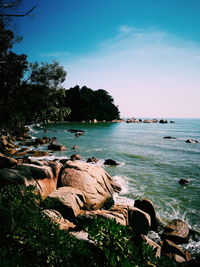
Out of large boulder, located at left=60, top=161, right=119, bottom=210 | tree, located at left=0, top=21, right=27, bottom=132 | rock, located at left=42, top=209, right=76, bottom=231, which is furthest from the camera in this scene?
tree, located at left=0, top=21, right=27, bottom=132

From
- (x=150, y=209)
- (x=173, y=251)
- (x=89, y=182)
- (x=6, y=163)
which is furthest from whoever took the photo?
(x=6, y=163)

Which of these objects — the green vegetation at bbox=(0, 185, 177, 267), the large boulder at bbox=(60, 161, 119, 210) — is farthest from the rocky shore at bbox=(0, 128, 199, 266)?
the green vegetation at bbox=(0, 185, 177, 267)

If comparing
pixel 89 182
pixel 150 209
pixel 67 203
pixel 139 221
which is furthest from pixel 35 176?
pixel 150 209

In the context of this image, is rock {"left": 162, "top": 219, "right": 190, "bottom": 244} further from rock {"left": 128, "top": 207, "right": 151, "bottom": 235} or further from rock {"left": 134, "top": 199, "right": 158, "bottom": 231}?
rock {"left": 128, "top": 207, "right": 151, "bottom": 235}

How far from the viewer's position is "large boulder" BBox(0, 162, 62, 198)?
7.53m

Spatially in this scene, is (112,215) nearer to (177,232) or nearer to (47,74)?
(177,232)

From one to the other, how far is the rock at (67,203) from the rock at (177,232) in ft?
14.6

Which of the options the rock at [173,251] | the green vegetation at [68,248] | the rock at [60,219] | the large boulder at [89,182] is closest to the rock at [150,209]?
the rock at [173,251]

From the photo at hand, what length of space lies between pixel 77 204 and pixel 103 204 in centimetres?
213

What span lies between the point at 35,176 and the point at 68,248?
21.1 feet

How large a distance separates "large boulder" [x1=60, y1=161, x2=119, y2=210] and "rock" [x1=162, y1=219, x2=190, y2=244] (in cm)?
337

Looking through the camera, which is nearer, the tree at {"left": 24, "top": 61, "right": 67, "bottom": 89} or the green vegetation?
the green vegetation

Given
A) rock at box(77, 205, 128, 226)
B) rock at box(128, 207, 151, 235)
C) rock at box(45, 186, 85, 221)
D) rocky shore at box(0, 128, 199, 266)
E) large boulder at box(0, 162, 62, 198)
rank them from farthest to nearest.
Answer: rock at box(128, 207, 151, 235) → large boulder at box(0, 162, 62, 198) → rock at box(45, 186, 85, 221) → rock at box(77, 205, 128, 226) → rocky shore at box(0, 128, 199, 266)

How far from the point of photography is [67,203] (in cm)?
730
